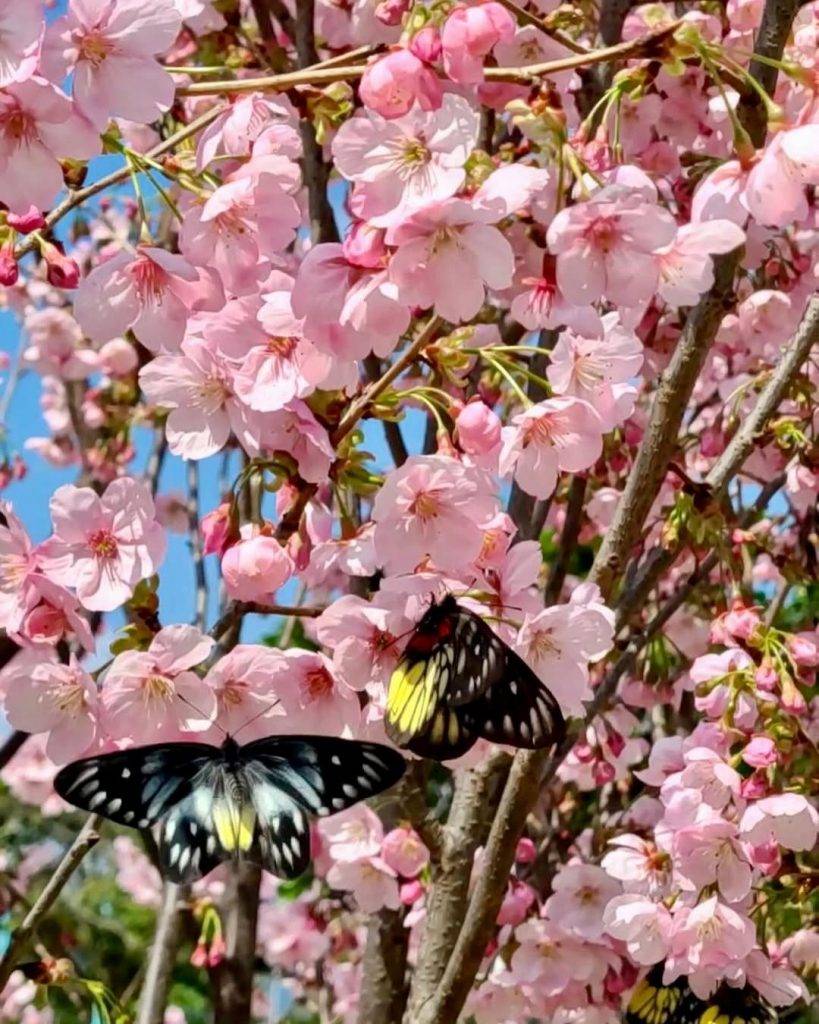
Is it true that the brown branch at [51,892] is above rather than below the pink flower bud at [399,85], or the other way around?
below

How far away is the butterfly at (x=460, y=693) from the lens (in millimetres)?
1368

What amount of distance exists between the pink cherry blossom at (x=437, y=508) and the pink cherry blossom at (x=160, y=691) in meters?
0.26

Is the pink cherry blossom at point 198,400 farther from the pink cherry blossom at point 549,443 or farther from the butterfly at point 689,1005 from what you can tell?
the butterfly at point 689,1005

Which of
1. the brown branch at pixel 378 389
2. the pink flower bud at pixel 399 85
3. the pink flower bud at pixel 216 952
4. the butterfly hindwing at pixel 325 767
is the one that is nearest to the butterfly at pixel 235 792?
the butterfly hindwing at pixel 325 767

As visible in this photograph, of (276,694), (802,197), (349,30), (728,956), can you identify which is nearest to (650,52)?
(802,197)

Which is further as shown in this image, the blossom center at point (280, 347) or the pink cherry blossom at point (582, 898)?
the pink cherry blossom at point (582, 898)

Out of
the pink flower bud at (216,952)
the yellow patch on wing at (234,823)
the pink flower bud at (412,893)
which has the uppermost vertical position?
the yellow patch on wing at (234,823)

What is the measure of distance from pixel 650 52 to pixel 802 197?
0.21 m

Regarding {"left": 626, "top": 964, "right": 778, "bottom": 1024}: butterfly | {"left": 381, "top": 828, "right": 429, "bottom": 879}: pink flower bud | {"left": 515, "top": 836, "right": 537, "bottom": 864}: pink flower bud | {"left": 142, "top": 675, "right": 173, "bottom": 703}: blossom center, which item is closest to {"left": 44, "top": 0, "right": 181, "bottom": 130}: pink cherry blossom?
{"left": 142, "top": 675, "right": 173, "bottom": 703}: blossom center

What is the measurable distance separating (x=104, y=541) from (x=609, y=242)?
2.16 ft

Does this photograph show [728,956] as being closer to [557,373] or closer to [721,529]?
[721,529]

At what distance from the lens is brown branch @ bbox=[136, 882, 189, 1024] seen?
2904 mm

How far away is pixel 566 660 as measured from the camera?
150 cm

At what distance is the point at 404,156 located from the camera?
1.24m
